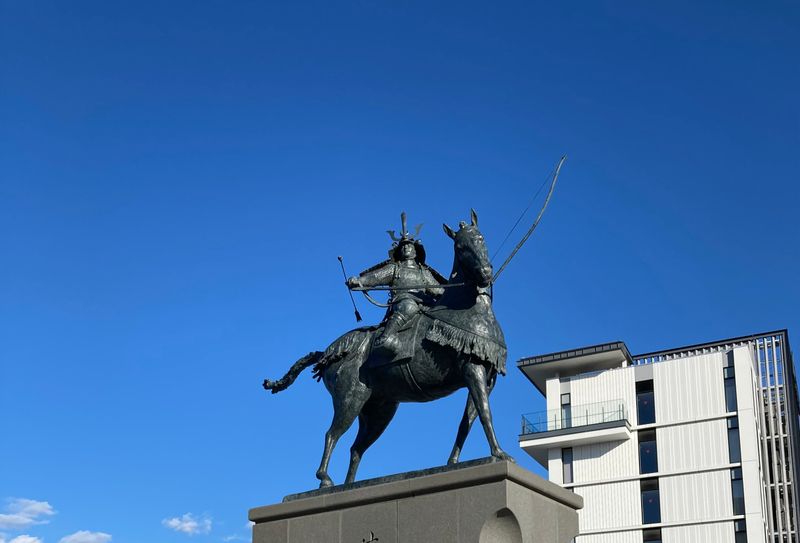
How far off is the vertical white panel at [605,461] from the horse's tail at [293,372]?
4785 centimetres

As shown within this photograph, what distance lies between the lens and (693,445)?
58469 mm

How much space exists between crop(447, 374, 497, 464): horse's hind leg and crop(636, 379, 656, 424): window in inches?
1966

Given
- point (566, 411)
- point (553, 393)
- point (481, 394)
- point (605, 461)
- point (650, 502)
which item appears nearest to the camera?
point (481, 394)

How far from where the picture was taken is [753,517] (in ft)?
180

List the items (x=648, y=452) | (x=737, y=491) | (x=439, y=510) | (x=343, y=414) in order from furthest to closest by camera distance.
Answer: (x=648, y=452) → (x=737, y=491) → (x=343, y=414) → (x=439, y=510)

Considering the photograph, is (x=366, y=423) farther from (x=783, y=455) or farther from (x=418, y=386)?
(x=783, y=455)

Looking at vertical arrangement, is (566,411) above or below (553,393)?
below

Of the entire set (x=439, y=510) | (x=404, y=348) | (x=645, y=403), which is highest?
(x=645, y=403)

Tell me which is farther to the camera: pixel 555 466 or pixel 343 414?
pixel 555 466

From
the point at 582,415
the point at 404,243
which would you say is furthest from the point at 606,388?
the point at 404,243

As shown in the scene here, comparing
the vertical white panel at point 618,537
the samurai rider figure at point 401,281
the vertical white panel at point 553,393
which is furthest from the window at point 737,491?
the samurai rider figure at point 401,281

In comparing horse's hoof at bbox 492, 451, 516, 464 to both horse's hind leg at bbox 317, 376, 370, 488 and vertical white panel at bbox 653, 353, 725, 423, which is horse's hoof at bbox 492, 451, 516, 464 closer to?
horse's hind leg at bbox 317, 376, 370, 488

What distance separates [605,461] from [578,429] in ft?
7.74

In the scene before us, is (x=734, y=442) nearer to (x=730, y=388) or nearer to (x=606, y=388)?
(x=730, y=388)
